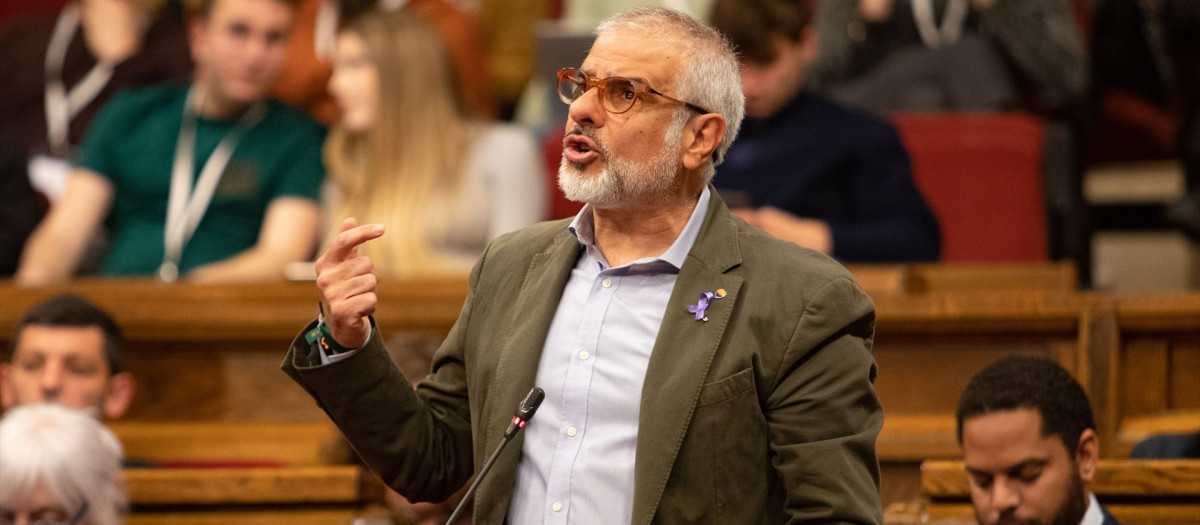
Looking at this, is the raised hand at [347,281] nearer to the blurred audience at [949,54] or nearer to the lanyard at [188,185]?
the lanyard at [188,185]

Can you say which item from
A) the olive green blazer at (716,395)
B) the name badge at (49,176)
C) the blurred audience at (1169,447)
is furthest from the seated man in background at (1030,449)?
the name badge at (49,176)

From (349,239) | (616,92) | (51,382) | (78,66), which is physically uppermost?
(616,92)

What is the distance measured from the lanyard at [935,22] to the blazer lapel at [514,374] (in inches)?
81.6

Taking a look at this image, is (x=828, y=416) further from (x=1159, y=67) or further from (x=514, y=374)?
(x=1159, y=67)

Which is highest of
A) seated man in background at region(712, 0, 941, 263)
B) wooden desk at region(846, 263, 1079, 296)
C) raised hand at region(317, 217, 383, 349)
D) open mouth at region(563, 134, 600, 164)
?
open mouth at region(563, 134, 600, 164)

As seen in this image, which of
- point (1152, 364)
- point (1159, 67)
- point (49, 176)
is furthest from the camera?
point (1159, 67)

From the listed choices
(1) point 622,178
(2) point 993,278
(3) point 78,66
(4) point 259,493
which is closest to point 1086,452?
(2) point 993,278

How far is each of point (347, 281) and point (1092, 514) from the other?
3.33 feet

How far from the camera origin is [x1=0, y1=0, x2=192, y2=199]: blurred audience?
3557mm

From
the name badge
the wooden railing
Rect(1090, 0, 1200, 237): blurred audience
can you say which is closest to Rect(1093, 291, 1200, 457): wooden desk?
the wooden railing

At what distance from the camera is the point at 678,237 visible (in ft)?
4.30

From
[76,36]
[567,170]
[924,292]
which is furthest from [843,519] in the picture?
[76,36]

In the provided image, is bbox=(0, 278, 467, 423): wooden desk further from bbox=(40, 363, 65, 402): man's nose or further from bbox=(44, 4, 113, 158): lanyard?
bbox=(44, 4, 113, 158): lanyard

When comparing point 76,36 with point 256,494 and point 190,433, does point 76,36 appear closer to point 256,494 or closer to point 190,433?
point 190,433
